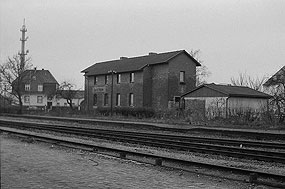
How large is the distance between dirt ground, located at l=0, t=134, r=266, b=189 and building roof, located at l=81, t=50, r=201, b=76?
4050 cm

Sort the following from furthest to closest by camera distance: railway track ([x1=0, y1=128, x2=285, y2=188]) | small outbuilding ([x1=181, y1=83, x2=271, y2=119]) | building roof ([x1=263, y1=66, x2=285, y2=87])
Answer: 1. small outbuilding ([x1=181, y1=83, x2=271, y2=119])
2. building roof ([x1=263, y1=66, x2=285, y2=87])
3. railway track ([x1=0, y1=128, x2=285, y2=188])

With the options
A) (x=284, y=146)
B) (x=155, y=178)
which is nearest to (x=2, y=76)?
(x=284, y=146)

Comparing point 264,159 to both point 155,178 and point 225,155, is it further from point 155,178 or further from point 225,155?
point 155,178

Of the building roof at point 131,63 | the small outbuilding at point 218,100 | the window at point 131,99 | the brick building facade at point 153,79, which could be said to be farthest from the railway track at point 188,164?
the window at point 131,99

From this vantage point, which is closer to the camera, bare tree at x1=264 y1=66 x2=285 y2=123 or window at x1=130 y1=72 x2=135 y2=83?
bare tree at x1=264 y1=66 x2=285 y2=123

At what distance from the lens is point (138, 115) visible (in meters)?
42.5

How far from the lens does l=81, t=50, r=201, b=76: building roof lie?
174 ft

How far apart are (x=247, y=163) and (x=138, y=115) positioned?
3049cm

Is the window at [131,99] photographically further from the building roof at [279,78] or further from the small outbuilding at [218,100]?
the building roof at [279,78]

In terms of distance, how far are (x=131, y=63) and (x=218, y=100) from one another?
2078 centimetres

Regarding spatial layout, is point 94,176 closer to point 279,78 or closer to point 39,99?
point 279,78

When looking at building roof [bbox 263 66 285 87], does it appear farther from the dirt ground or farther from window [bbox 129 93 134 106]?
window [bbox 129 93 134 106]

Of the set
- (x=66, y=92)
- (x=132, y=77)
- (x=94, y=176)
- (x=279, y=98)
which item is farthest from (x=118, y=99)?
(x=94, y=176)

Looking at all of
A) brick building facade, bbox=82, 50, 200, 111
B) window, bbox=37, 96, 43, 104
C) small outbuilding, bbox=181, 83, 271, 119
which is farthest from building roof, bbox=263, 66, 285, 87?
window, bbox=37, 96, 43, 104
